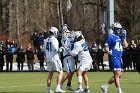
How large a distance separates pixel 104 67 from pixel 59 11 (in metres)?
28.2

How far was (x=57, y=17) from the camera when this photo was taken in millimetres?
70938

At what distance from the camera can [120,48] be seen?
19312 millimetres

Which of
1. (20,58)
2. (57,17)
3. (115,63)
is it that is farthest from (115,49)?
(57,17)

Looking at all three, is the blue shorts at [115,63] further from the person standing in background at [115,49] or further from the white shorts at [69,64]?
the white shorts at [69,64]

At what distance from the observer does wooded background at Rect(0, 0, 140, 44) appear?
6719cm

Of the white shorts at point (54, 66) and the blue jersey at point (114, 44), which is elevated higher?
the blue jersey at point (114, 44)

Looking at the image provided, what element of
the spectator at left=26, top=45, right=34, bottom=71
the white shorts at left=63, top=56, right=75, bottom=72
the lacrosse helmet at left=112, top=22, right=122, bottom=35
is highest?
the lacrosse helmet at left=112, top=22, right=122, bottom=35

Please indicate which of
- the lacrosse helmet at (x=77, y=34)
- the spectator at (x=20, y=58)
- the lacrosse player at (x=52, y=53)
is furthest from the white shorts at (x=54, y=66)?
the spectator at (x=20, y=58)

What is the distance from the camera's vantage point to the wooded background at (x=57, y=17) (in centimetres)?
A: 6719

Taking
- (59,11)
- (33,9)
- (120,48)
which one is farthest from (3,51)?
(33,9)

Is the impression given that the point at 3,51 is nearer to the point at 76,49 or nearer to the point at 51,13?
the point at 76,49

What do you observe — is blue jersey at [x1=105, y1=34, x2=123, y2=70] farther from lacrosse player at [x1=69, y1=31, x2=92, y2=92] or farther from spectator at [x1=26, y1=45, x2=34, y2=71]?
spectator at [x1=26, y1=45, x2=34, y2=71]

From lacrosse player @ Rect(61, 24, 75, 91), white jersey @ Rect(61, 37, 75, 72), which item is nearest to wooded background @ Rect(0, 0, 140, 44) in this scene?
lacrosse player @ Rect(61, 24, 75, 91)

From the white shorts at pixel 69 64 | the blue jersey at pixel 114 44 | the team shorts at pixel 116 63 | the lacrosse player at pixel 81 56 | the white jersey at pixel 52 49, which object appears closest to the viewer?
the team shorts at pixel 116 63
